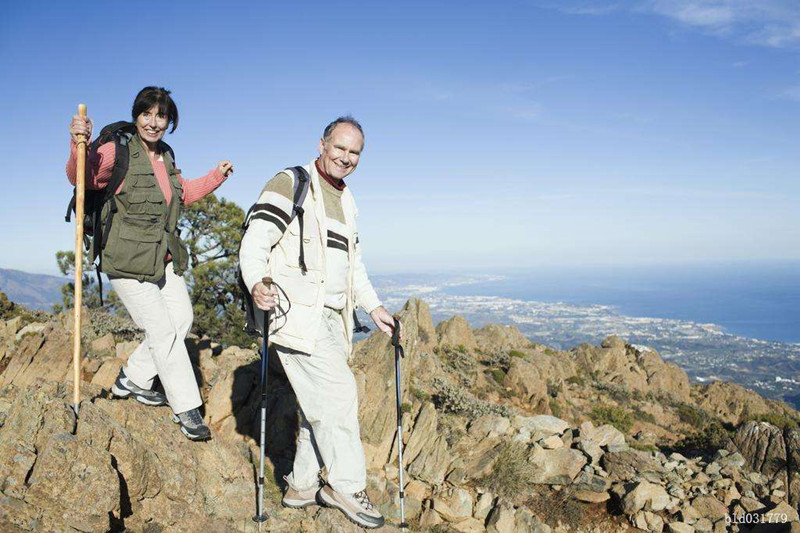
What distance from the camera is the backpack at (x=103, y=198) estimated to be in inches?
176

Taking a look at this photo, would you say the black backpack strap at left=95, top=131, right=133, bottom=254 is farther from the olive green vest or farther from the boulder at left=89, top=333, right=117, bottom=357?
the boulder at left=89, top=333, right=117, bottom=357

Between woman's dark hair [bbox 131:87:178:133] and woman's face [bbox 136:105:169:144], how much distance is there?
0.03m

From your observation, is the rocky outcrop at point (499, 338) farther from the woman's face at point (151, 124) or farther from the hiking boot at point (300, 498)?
the woman's face at point (151, 124)

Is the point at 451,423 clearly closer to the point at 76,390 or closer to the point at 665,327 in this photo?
the point at 76,390

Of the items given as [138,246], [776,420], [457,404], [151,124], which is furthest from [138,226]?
[776,420]

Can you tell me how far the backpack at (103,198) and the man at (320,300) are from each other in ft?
4.80

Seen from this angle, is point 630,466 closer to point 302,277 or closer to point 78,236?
point 302,277

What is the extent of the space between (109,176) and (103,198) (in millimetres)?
222

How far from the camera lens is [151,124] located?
4.63m

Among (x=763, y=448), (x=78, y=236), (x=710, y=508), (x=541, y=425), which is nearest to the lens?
(x=78, y=236)

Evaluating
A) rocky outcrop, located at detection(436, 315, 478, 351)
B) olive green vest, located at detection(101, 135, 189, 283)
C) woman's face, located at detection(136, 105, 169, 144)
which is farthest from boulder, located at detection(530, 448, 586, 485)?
rocky outcrop, located at detection(436, 315, 478, 351)

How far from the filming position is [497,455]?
764 cm

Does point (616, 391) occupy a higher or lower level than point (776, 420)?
higher

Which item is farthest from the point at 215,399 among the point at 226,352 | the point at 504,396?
the point at 504,396
